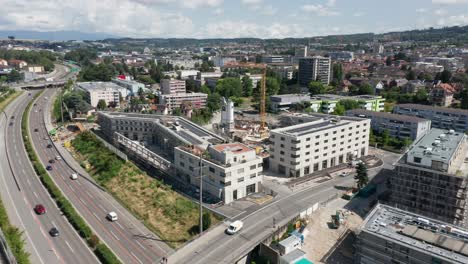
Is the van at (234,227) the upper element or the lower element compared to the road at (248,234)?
upper

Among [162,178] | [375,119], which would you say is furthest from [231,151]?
[375,119]

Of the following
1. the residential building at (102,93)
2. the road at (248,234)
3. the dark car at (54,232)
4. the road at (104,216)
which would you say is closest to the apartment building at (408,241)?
the road at (248,234)

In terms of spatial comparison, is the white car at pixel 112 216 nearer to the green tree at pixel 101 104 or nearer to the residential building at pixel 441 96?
the green tree at pixel 101 104

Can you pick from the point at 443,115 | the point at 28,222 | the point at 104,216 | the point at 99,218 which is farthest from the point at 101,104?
the point at 443,115

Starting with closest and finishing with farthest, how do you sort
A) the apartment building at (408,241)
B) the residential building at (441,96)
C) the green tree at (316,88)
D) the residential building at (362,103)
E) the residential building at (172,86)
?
the apartment building at (408,241)
the residential building at (362,103)
the residential building at (441,96)
the residential building at (172,86)
the green tree at (316,88)

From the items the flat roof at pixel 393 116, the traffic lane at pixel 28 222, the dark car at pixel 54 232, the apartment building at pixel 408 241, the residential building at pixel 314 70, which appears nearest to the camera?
the apartment building at pixel 408 241

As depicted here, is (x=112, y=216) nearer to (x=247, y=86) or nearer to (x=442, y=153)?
(x=442, y=153)

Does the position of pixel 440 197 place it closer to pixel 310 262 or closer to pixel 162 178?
pixel 310 262

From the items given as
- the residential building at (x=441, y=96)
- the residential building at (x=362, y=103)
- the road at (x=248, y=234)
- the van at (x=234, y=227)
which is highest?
the residential building at (x=441, y=96)

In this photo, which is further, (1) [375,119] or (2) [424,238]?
(1) [375,119]
